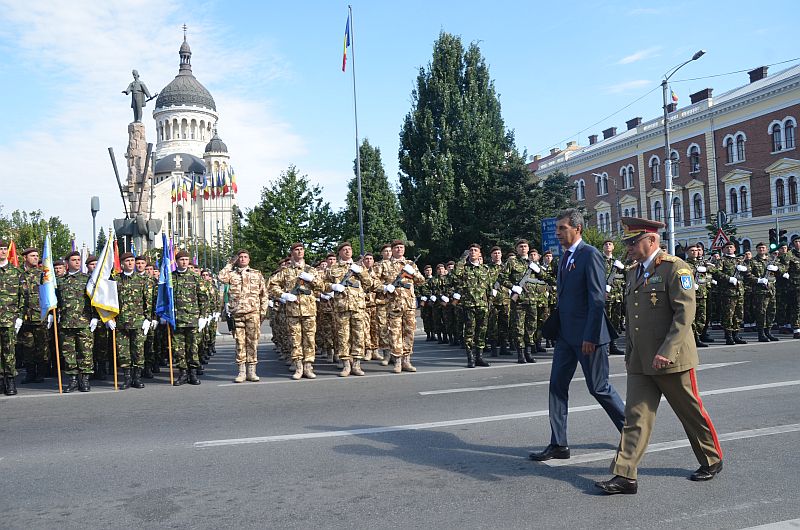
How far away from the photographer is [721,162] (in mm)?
47688

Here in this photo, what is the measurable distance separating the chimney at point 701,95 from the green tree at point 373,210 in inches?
958

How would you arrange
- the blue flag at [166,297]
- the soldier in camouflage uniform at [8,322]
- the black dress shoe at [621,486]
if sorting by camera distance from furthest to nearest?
the blue flag at [166,297], the soldier in camouflage uniform at [8,322], the black dress shoe at [621,486]

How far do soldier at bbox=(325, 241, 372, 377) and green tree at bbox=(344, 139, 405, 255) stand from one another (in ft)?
97.4

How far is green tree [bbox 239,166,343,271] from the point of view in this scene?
145 ft

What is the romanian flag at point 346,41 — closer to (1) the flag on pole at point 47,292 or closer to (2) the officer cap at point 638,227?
(1) the flag on pole at point 47,292

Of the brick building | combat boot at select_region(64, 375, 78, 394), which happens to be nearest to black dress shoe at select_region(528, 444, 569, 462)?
combat boot at select_region(64, 375, 78, 394)

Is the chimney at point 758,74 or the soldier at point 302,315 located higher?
the chimney at point 758,74

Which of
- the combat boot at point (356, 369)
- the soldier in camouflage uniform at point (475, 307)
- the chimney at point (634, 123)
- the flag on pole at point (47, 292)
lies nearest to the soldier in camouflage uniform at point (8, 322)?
the flag on pole at point (47, 292)

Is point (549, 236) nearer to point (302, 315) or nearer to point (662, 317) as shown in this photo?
point (302, 315)

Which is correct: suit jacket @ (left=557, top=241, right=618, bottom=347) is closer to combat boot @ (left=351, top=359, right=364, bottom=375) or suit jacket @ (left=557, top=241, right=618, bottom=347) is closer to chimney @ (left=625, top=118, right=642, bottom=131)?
combat boot @ (left=351, top=359, right=364, bottom=375)

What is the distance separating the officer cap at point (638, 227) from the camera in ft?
16.2

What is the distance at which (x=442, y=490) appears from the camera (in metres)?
4.73

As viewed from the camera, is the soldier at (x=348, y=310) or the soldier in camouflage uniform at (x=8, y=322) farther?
the soldier at (x=348, y=310)

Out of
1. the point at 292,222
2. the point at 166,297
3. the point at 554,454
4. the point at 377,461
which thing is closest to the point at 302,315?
the point at 166,297
